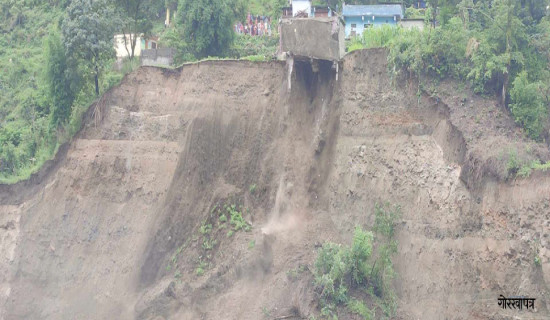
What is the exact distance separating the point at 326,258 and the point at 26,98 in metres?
18.7

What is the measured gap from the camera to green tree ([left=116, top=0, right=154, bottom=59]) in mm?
34969

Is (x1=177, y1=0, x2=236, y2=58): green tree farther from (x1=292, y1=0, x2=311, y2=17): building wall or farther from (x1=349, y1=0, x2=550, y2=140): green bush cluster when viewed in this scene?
(x1=349, y1=0, x2=550, y2=140): green bush cluster

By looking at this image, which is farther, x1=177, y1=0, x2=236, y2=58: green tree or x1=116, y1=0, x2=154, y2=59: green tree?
x1=116, y1=0, x2=154, y2=59: green tree

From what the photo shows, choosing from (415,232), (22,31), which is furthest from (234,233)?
(22,31)

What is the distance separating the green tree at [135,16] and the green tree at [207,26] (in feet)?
5.17

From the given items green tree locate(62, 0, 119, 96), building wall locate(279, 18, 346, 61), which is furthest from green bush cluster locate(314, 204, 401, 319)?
green tree locate(62, 0, 119, 96)

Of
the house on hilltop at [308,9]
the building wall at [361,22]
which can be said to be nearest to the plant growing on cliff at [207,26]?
the house on hilltop at [308,9]

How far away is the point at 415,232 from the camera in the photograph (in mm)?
27031

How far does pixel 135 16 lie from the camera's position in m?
35.4

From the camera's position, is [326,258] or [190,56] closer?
[326,258]

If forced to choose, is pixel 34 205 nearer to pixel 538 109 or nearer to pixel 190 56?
pixel 190 56

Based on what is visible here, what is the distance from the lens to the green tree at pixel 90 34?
3225 cm

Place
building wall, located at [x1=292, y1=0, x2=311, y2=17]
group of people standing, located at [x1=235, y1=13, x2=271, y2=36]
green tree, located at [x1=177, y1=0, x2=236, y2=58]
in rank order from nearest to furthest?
green tree, located at [x1=177, y1=0, x2=236, y2=58]
building wall, located at [x1=292, y1=0, x2=311, y2=17]
group of people standing, located at [x1=235, y1=13, x2=271, y2=36]

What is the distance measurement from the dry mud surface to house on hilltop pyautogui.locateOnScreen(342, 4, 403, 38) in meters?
8.62
